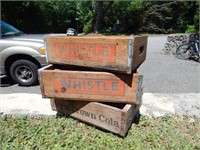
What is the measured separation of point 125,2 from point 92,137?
2103 centimetres

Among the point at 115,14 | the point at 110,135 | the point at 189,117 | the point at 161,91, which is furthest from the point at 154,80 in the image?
the point at 115,14

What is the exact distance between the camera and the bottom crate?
237 cm

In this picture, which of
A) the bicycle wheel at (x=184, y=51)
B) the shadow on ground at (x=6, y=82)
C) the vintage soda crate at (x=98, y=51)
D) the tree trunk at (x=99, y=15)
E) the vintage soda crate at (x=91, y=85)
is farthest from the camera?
the tree trunk at (x=99, y=15)

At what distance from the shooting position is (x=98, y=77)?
2.37 metres

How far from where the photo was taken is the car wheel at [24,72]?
4074 mm

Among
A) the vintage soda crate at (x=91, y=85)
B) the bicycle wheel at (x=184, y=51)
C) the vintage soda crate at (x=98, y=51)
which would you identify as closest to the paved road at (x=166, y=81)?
the bicycle wheel at (x=184, y=51)

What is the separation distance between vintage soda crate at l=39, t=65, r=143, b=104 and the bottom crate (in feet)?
0.36

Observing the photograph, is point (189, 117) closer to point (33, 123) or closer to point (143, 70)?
point (33, 123)

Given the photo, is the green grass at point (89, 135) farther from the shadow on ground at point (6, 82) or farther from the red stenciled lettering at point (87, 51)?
the shadow on ground at point (6, 82)

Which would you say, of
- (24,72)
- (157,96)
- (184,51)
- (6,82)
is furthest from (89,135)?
(184,51)

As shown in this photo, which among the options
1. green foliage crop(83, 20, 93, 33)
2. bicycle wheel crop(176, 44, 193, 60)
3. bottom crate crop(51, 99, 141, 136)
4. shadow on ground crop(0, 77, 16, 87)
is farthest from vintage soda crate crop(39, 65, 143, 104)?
green foliage crop(83, 20, 93, 33)

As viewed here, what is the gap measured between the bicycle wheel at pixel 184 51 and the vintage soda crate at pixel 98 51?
576cm

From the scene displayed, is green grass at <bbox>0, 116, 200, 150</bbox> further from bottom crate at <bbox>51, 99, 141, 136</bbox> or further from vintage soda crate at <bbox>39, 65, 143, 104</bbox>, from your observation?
vintage soda crate at <bbox>39, 65, 143, 104</bbox>

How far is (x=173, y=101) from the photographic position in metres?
3.53
